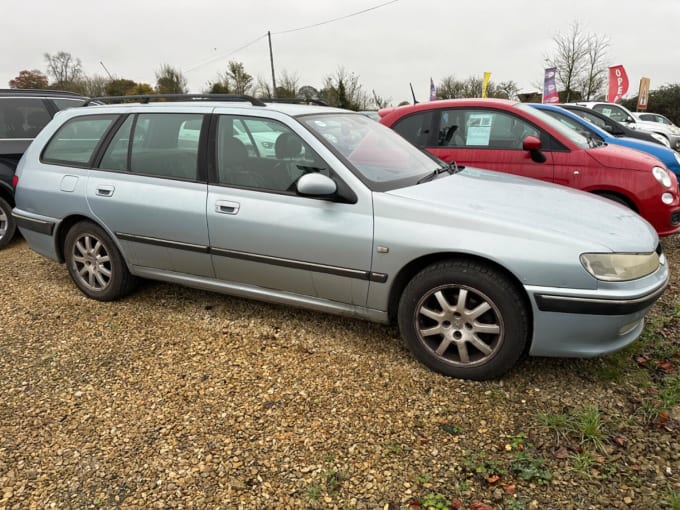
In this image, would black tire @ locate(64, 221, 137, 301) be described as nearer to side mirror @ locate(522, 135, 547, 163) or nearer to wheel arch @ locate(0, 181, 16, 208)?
wheel arch @ locate(0, 181, 16, 208)

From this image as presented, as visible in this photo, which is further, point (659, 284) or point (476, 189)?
point (476, 189)

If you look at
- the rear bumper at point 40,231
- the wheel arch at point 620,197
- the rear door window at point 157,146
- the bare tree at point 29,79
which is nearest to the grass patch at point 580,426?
the rear door window at point 157,146

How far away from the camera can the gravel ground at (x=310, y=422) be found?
2123mm

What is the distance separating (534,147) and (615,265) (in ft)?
8.62

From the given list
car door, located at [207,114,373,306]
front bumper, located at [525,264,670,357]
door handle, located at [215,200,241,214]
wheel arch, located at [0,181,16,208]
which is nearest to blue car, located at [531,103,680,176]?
front bumper, located at [525,264,670,357]

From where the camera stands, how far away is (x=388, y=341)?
11.0 ft

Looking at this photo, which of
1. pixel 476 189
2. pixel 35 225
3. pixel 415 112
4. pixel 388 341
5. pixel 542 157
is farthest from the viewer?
pixel 415 112

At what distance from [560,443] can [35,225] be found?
426 centimetres

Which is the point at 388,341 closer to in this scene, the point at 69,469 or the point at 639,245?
the point at 639,245

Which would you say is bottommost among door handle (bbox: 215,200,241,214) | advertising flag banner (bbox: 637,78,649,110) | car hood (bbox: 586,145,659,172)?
door handle (bbox: 215,200,241,214)

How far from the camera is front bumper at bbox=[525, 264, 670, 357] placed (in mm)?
2486

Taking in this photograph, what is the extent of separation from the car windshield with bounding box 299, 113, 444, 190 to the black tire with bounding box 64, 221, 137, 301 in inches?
75.9

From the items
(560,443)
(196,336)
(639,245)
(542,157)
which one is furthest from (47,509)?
(542,157)

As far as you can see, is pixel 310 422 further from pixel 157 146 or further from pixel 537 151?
pixel 537 151
